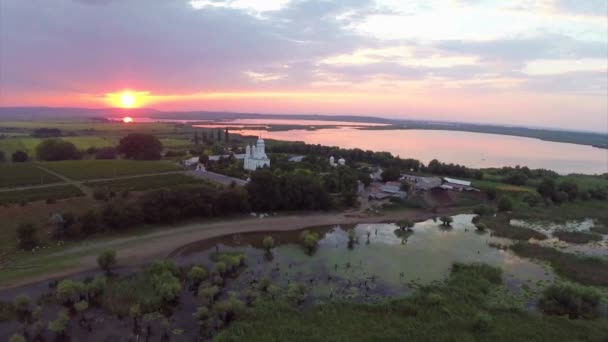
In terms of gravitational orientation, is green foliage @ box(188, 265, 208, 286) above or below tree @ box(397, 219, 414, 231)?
below

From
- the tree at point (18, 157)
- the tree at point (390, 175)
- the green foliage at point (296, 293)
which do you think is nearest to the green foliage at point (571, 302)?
the green foliage at point (296, 293)

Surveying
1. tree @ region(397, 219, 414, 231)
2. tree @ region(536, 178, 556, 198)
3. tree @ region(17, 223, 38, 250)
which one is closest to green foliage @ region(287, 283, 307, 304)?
tree @ region(397, 219, 414, 231)

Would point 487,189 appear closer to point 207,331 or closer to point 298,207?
point 298,207

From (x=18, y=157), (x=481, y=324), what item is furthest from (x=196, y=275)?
(x=18, y=157)

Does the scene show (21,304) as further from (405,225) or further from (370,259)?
(405,225)

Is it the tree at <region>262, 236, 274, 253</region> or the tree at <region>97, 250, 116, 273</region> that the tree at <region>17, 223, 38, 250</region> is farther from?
the tree at <region>262, 236, 274, 253</region>
